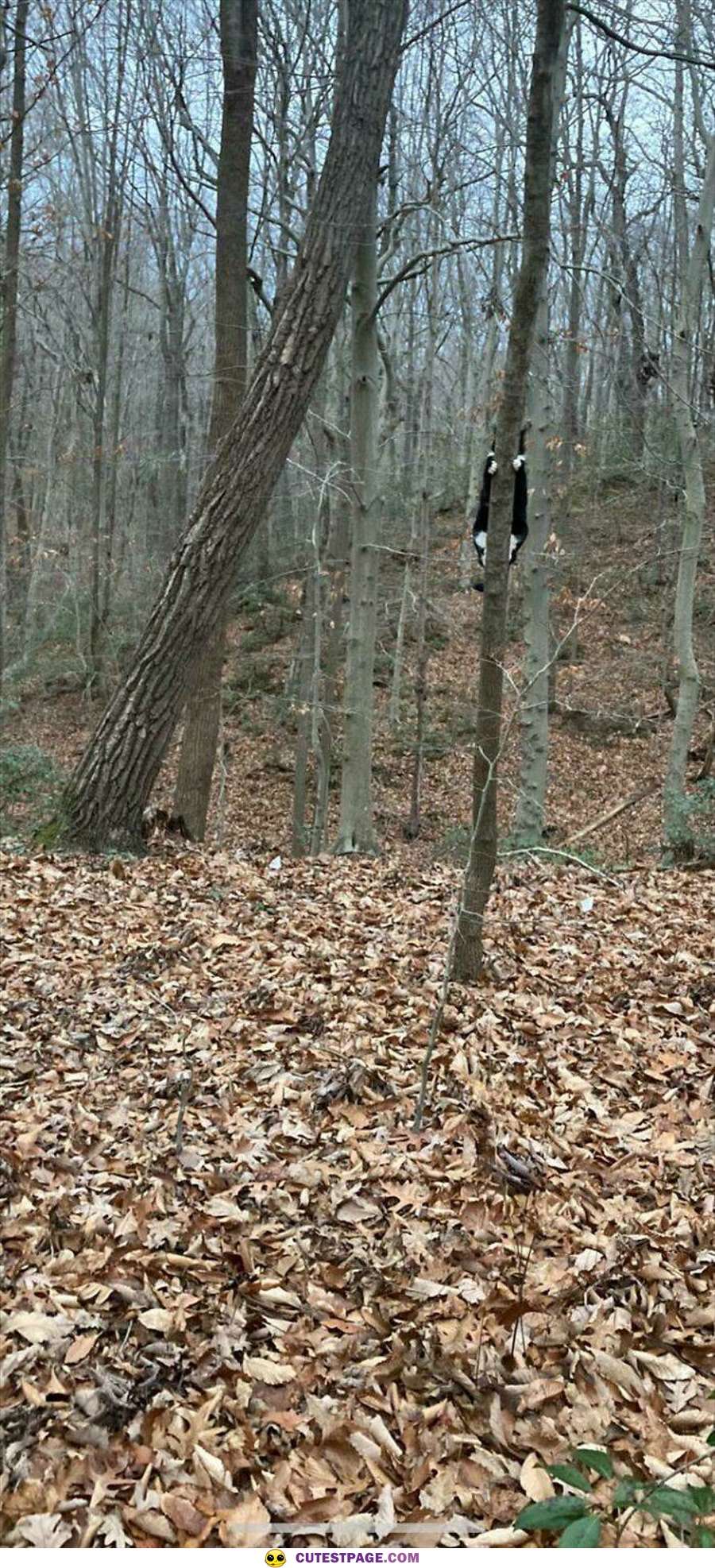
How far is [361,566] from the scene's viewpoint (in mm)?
10273

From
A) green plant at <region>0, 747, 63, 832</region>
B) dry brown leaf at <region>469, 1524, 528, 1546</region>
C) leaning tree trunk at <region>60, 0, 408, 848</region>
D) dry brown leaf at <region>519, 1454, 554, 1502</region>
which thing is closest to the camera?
dry brown leaf at <region>469, 1524, 528, 1546</region>

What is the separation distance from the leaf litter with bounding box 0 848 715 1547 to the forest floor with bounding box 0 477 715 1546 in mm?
10

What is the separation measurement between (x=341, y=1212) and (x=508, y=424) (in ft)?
10.5

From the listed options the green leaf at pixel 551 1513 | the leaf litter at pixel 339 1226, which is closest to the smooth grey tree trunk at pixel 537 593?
the leaf litter at pixel 339 1226

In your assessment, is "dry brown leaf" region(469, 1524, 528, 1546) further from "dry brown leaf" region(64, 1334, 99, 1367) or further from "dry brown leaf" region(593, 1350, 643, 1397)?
"dry brown leaf" region(64, 1334, 99, 1367)

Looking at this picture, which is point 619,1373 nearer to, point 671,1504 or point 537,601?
point 671,1504

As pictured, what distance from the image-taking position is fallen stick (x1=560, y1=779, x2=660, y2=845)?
40.5 ft

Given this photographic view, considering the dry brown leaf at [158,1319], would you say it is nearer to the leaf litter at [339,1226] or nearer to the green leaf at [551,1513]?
the leaf litter at [339,1226]

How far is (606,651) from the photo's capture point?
65.5ft

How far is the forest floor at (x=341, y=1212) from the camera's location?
2.61m

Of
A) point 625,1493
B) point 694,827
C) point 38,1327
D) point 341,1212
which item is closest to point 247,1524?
point 38,1327

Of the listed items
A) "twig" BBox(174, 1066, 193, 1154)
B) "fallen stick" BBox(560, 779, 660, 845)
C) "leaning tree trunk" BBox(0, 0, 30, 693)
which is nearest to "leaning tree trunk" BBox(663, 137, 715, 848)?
"fallen stick" BBox(560, 779, 660, 845)

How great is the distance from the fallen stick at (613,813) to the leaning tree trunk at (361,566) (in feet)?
8.79

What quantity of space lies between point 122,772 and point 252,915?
1662 millimetres
